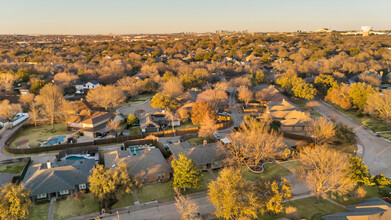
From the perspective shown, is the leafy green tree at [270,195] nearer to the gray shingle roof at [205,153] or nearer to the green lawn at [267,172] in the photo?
the green lawn at [267,172]

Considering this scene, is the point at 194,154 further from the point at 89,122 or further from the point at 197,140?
the point at 89,122

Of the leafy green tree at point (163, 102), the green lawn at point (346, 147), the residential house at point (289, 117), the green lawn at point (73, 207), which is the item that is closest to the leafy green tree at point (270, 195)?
the green lawn at point (73, 207)

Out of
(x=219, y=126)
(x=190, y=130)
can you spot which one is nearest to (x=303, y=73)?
(x=219, y=126)

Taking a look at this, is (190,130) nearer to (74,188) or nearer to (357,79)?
(74,188)

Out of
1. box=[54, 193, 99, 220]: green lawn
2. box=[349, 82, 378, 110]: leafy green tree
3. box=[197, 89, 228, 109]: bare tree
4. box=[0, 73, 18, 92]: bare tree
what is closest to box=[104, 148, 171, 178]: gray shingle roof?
box=[54, 193, 99, 220]: green lawn

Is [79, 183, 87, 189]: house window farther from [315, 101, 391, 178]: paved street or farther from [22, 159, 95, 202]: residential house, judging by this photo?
[315, 101, 391, 178]: paved street

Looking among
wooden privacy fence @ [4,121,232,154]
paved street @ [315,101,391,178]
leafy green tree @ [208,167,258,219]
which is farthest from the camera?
wooden privacy fence @ [4,121,232,154]
